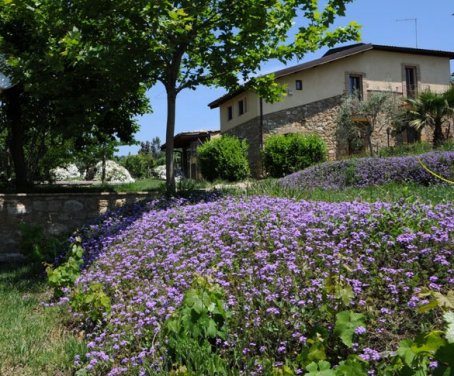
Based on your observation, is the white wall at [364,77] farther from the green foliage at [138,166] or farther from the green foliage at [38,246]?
the green foliage at [138,166]

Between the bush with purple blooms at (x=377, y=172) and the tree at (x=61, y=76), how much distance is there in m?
4.35

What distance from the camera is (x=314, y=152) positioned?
803 inches

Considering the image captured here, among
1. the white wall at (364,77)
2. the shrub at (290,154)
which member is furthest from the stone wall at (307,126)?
the shrub at (290,154)

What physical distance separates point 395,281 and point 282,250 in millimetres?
879

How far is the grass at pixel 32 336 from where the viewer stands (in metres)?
3.57

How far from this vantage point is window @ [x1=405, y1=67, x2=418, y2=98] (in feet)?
83.8

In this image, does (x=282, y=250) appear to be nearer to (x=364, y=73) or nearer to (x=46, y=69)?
(x=46, y=69)

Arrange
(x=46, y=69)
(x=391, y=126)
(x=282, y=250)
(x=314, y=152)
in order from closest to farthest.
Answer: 1. (x=282, y=250)
2. (x=46, y=69)
3. (x=314, y=152)
4. (x=391, y=126)

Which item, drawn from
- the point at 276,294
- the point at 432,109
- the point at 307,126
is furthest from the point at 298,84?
the point at 276,294

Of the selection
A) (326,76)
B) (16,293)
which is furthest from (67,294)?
(326,76)

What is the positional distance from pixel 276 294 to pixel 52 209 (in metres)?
6.53

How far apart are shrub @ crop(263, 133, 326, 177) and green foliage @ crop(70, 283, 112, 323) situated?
15.9 metres

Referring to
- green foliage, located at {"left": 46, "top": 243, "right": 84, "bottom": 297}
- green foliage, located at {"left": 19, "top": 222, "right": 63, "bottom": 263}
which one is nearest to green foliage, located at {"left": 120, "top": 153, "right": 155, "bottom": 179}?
green foliage, located at {"left": 19, "top": 222, "right": 63, "bottom": 263}

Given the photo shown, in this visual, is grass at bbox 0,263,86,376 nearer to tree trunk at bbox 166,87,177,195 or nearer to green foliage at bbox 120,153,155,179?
tree trunk at bbox 166,87,177,195
